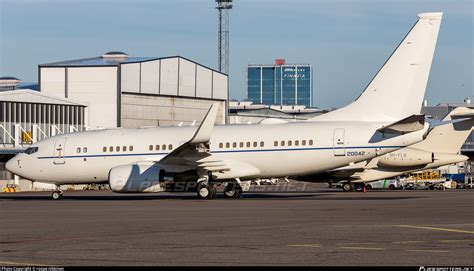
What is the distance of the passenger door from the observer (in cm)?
4553

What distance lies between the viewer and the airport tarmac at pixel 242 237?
50.9 feet

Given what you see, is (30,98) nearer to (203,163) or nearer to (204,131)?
(203,163)

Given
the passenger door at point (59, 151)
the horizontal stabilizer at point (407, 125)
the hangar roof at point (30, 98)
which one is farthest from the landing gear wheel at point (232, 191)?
the hangar roof at point (30, 98)

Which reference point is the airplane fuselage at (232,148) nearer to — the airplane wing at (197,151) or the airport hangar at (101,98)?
the airplane wing at (197,151)

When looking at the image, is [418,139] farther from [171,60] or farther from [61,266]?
[171,60]

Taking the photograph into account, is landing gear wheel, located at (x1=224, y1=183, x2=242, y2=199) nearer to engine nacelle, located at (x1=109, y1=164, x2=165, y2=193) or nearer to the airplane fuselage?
the airplane fuselage

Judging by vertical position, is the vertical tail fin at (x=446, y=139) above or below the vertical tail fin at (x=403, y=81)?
below

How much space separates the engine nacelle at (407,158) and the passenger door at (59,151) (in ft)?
69.8

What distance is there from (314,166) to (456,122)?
79.7ft

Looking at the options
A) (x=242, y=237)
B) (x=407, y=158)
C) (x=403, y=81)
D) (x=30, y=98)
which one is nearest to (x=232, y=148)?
(x=403, y=81)

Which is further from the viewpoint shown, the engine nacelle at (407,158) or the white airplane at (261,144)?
the engine nacelle at (407,158)

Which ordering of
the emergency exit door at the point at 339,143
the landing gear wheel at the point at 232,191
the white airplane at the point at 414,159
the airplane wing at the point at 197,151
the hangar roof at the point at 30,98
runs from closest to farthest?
the airplane wing at the point at 197,151 < the emergency exit door at the point at 339,143 < the landing gear wheel at the point at 232,191 < the white airplane at the point at 414,159 < the hangar roof at the point at 30,98

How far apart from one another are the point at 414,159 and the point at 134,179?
77.1 feet

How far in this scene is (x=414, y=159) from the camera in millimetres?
58719
